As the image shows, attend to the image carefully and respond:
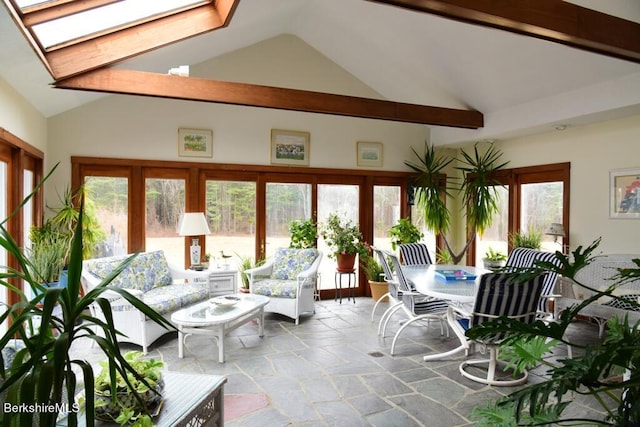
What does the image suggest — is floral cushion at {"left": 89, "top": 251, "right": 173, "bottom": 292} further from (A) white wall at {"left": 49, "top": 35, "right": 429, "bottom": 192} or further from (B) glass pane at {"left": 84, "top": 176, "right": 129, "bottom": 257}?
(A) white wall at {"left": 49, "top": 35, "right": 429, "bottom": 192}

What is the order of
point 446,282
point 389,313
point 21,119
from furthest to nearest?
point 389,313, point 446,282, point 21,119

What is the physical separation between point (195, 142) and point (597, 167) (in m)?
5.30

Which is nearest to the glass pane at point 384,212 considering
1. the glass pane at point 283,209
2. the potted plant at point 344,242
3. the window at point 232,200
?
the window at point 232,200

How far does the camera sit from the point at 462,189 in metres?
6.91

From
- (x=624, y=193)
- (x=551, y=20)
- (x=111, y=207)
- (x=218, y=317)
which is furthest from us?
(x=111, y=207)

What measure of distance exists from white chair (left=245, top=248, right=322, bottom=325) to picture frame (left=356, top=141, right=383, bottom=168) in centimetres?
197

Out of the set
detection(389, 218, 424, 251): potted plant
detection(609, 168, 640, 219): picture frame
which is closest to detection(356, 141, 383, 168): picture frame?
detection(389, 218, 424, 251): potted plant

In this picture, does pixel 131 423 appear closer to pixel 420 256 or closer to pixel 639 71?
pixel 420 256

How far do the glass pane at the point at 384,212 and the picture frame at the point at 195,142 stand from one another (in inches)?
111

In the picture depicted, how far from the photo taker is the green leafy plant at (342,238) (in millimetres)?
6293

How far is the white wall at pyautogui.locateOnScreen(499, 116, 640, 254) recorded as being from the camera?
4848 mm

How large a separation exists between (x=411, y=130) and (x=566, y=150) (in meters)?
2.42

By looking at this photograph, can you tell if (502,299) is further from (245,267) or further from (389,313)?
(245,267)

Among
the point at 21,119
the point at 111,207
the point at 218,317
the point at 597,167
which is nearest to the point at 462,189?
the point at 597,167
